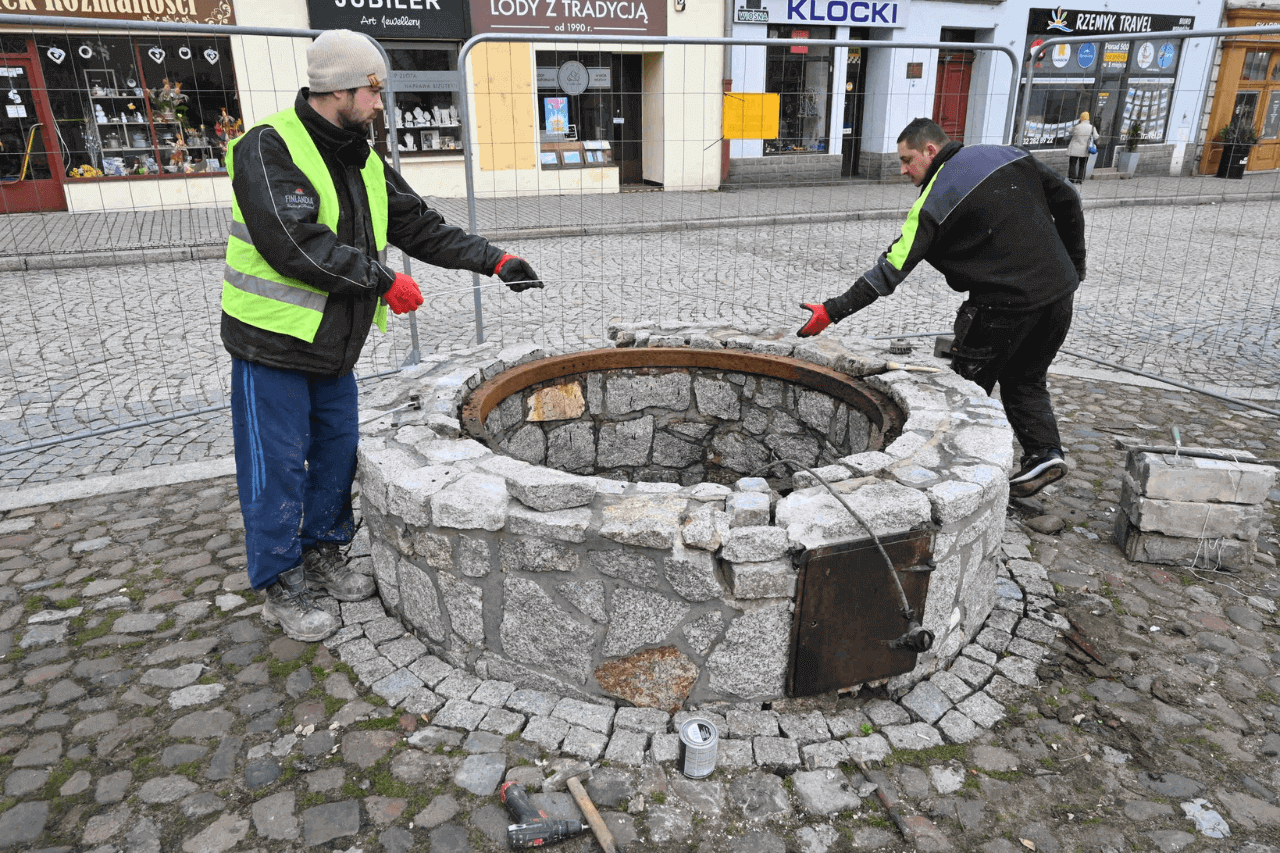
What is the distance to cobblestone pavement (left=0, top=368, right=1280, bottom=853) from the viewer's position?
268cm

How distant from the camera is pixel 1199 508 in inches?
161

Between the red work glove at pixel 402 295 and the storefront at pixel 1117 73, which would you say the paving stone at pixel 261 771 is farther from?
the storefront at pixel 1117 73

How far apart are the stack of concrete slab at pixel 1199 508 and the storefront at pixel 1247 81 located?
21.7 meters

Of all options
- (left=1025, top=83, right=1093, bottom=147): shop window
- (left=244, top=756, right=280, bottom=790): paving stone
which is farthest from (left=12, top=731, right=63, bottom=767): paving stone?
(left=1025, top=83, right=1093, bottom=147): shop window

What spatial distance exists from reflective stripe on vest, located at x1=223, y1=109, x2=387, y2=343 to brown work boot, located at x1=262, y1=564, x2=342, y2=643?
3.55ft

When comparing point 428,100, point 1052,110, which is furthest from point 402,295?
point 1052,110

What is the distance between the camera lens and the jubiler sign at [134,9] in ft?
42.1

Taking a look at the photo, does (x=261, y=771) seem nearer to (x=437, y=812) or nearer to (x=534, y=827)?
(x=437, y=812)

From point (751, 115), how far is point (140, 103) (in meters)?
10.6

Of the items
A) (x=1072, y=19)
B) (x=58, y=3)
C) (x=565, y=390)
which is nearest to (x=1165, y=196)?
(x=1072, y=19)

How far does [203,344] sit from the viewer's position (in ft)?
25.3

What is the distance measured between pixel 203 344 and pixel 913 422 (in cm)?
652

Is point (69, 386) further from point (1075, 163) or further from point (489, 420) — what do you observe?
point (1075, 163)

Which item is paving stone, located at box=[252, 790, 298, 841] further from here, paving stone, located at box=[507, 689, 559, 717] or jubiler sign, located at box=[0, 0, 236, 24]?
jubiler sign, located at box=[0, 0, 236, 24]
